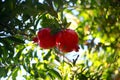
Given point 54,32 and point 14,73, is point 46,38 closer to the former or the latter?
point 54,32

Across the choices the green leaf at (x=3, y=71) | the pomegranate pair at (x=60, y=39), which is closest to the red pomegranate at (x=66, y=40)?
the pomegranate pair at (x=60, y=39)

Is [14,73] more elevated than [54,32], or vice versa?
[54,32]

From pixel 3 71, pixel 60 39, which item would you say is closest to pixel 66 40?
pixel 60 39

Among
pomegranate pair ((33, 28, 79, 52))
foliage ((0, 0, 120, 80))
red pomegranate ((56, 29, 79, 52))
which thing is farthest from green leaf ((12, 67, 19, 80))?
red pomegranate ((56, 29, 79, 52))

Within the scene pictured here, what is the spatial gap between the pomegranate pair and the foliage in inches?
1.5

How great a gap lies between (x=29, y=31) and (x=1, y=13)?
0.31 meters

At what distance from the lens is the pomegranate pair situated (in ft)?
6.37

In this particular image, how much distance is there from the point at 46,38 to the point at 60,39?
0.11 meters

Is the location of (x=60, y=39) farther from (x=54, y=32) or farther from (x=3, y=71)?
(x=3, y=71)

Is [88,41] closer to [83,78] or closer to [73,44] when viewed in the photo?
[83,78]

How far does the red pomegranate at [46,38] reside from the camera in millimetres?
1977

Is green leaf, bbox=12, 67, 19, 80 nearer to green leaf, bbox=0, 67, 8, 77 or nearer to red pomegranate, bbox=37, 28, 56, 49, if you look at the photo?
green leaf, bbox=0, 67, 8, 77

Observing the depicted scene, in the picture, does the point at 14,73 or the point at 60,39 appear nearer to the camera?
the point at 60,39

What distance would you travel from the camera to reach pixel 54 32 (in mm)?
1962
